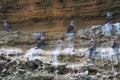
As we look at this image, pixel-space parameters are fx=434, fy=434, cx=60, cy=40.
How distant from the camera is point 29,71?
15.9m

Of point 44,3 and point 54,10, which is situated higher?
point 44,3

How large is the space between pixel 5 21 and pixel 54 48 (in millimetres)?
2704

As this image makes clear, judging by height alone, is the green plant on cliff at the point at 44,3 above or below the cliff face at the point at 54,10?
above

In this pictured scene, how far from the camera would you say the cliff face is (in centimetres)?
1677

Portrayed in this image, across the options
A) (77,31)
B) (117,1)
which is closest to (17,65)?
(77,31)

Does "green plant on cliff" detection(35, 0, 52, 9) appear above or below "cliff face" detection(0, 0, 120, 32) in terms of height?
above

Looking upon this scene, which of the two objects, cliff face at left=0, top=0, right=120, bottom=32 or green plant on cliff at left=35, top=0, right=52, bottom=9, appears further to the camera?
green plant on cliff at left=35, top=0, right=52, bottom=9

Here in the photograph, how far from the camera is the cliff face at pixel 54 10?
16766 millimetres

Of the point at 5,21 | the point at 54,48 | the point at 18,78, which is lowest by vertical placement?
the point at 18,78

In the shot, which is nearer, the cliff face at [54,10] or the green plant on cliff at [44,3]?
the cliff face at [54,10]

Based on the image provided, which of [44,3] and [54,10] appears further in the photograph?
[44,3]

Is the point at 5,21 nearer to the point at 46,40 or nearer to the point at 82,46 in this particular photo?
the point at 46,40

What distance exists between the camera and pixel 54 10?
1741 cm

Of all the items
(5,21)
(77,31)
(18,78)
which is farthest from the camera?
(5,21)
